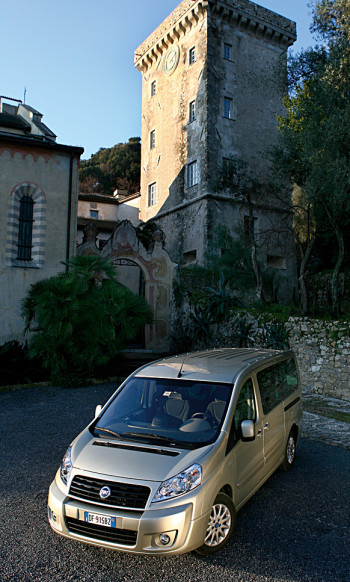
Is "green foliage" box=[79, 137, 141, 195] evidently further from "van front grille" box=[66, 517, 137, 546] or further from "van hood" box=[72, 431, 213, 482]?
"van front grille" box=[66, 517, 137, 546]

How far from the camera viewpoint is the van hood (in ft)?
12.6

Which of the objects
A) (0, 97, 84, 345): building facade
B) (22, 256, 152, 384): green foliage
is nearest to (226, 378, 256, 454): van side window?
(22, 256, 152, 384): green foliage

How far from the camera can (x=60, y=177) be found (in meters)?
18.1

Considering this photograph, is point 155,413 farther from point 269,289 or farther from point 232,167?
point 232,167

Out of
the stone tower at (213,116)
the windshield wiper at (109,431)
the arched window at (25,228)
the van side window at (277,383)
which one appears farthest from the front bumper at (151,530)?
the stone tower at (213,116)

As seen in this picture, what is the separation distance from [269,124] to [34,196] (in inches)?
760

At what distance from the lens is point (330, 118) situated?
1520 cm

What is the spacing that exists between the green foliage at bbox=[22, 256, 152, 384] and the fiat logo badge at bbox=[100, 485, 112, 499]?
9167 mm

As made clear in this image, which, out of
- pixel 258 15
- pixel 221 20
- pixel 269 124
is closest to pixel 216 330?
pixel 269 124

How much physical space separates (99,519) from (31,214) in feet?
52.1

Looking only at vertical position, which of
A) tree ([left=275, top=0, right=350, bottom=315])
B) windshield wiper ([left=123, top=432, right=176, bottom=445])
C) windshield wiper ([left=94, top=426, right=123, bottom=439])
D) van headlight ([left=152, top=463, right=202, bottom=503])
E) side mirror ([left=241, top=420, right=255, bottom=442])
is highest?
tree ([left=275, top=0, right=350, bottom=315])

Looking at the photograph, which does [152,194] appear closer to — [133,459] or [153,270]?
[153,270]

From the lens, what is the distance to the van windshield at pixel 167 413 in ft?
14.5

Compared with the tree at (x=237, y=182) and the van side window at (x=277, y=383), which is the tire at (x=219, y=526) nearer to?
the van side window at (x=277, y=383)
